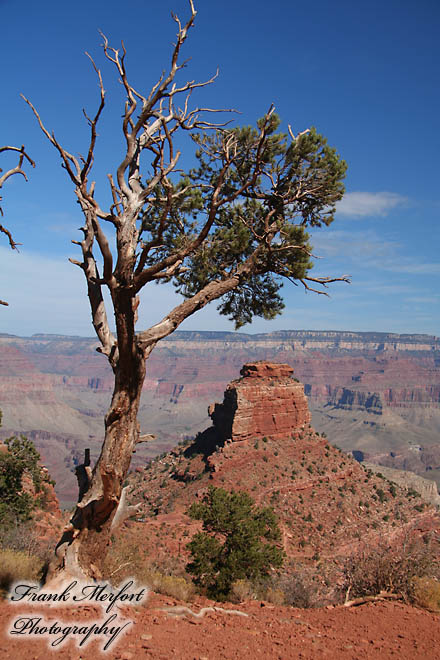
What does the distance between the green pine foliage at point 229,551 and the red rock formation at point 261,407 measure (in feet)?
84.0

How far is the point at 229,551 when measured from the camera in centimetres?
1533

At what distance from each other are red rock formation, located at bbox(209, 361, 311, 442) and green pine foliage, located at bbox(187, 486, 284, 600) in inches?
1009

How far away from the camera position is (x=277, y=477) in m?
40.2

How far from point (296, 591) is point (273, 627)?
13.0 feet

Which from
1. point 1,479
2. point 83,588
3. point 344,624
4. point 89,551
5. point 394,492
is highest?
point 89,551

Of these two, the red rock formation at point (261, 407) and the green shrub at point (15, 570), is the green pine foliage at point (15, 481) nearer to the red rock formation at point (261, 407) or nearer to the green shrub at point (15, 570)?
the green shrub at point (15, 570)

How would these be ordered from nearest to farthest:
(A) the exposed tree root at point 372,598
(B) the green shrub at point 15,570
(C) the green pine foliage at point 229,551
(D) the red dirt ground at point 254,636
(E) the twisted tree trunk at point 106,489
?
Answer: (D) the red dirt ground at point 254,636 < (E) the twisted tree trunk at point 106,489 < (B) the green shrub at point 15,570 < (A) the exposed tree root at point 372,598 < (C) the green pine foliage at point 229,551

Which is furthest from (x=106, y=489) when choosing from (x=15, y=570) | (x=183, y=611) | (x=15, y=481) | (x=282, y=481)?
(x=282, y=481)

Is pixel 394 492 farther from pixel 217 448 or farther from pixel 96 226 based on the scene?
pixel 96 226

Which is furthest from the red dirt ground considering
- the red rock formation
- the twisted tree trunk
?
the red rock formation

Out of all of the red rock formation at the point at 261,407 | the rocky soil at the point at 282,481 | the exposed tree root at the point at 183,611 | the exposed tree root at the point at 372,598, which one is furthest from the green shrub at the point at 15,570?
the red rock formation at the point at 261,407

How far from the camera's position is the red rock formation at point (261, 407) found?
4425cm

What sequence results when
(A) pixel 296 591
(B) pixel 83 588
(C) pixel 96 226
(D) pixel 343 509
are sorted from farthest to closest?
(D) pixel 343 509, (A) pixel 296 591, (B) pixel 83 588, (C) pixel 96 226

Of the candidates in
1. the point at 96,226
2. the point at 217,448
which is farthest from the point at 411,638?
the point at 217,448
